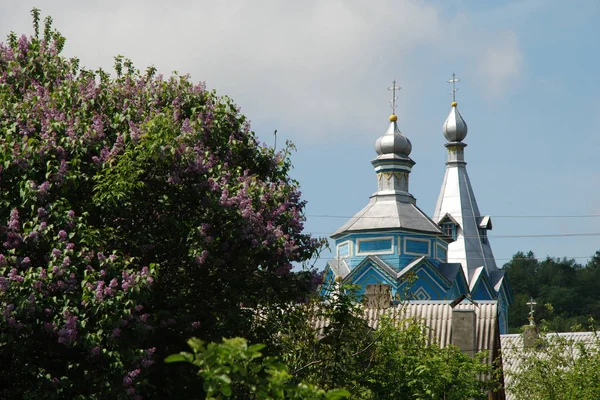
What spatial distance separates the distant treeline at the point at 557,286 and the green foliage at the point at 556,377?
72404mm

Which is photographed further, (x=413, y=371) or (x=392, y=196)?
(x=392, y=196)

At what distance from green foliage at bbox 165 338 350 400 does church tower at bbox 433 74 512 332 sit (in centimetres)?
4860

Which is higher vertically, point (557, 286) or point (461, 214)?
point (557, 286)

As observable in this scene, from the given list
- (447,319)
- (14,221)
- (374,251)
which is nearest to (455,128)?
(374,251)

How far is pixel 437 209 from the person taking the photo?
5888 cm

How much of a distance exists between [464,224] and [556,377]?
4076 centimetres

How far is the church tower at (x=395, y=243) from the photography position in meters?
47.8

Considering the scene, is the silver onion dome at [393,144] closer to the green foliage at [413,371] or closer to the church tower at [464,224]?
the church tower at [464,224]

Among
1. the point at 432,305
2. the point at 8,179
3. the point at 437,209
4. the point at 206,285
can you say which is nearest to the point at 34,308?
the point at 8,179

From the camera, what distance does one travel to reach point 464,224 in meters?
58.2

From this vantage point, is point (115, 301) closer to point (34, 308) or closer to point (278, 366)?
point (34, 308)

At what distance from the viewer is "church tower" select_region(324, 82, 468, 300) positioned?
157 ft

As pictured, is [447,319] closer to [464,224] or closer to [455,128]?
[464,224]

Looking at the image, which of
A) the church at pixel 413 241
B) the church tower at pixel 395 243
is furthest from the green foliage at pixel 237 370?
the church tower at pixel 395 243
